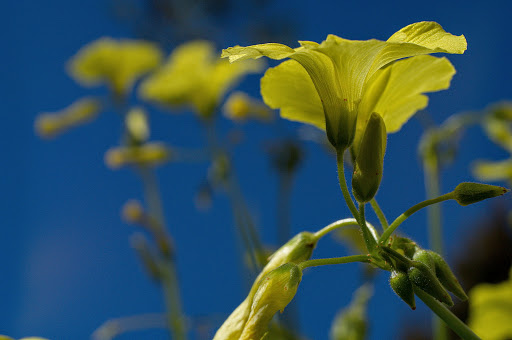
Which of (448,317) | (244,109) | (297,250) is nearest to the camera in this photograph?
(448,317)

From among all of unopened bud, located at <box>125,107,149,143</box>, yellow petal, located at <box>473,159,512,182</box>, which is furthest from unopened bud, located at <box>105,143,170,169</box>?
yellow petal, located at <box>473,159,512,182</box>

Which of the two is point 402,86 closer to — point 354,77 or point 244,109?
point 354,77

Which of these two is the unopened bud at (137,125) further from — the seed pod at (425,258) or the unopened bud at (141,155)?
the seed pod at (425,258)

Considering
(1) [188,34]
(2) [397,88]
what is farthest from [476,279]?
(2) [397,88]

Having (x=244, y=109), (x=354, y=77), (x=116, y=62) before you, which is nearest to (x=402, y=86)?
(x=354, y=77)

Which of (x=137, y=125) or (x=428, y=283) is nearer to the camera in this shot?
(x=428, y=283)

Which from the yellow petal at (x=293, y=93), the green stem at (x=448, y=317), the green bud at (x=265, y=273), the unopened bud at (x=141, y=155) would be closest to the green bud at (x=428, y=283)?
the green stem at (x=448, y=317)
